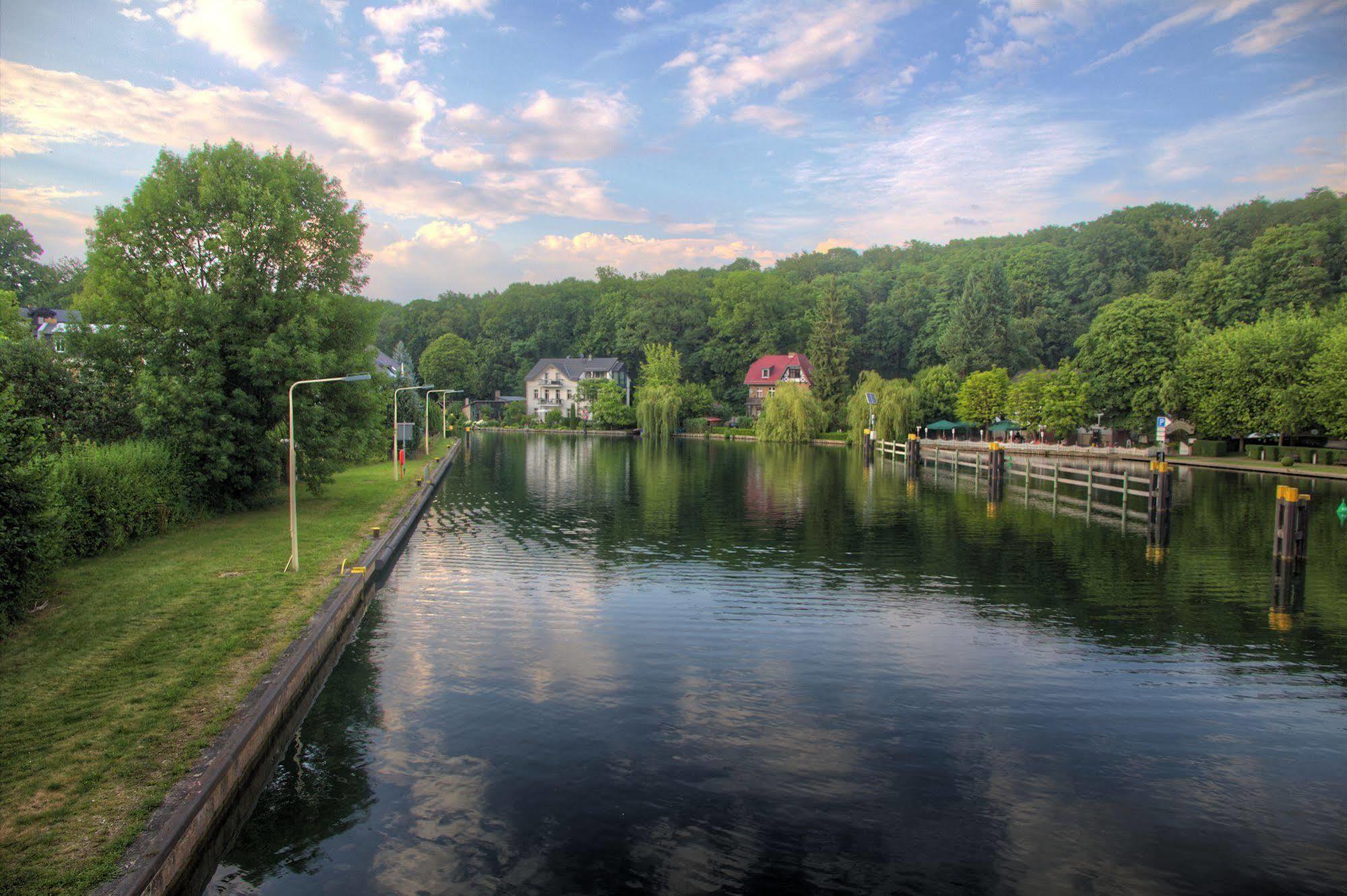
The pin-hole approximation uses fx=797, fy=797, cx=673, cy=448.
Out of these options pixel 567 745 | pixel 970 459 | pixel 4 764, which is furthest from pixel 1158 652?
pixel 970 459

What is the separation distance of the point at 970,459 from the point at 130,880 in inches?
2053

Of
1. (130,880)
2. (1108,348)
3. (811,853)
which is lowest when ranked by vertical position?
(811,853)

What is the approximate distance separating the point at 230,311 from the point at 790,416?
56088mm

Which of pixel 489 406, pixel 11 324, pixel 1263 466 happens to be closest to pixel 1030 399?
pixel 1263 466

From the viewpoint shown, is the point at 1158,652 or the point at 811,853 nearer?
the point at 811,853

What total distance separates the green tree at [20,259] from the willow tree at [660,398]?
190ft

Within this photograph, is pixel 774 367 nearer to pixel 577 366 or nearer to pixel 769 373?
pixel 769 373

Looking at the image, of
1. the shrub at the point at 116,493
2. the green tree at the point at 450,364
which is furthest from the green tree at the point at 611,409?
the shrub at the point at 116,493

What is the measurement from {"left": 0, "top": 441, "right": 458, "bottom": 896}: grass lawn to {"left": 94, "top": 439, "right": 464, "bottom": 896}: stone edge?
0.16 m

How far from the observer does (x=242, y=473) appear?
75.5 feet

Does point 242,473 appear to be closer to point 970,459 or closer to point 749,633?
point 749,633

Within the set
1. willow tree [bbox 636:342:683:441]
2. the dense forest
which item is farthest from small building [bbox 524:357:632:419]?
willow tree [bbox 636:342:683:441]

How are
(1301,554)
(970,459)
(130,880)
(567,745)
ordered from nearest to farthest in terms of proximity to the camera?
(130,880)
(567,745)
(1301,554)
(970,459)

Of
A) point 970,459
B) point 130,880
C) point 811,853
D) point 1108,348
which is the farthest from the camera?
point 1108,348
